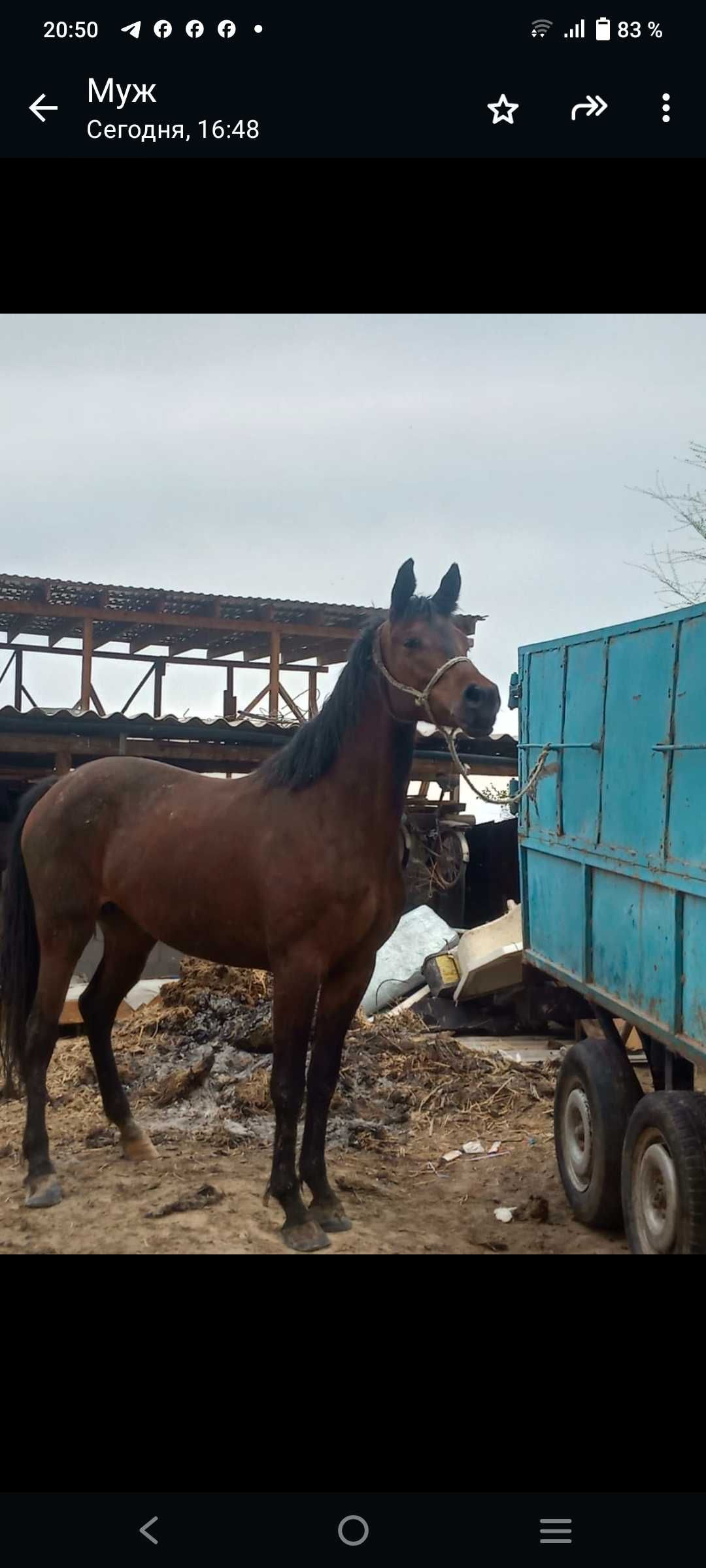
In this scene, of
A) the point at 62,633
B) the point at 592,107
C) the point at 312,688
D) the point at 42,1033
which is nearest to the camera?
the point at 592,107

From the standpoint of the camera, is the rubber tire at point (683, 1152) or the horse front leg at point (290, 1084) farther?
the horse front leg at point (290, 1084)

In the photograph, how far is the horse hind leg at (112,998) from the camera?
481cm

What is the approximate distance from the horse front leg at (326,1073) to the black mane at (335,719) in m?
0.74

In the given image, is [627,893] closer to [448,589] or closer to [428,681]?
[428,681]

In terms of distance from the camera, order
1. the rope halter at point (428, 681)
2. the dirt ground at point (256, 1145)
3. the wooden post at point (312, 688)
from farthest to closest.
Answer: the wooden post at point (312, 688) → the dirt ground at point (256, 1145) → the rope halter at point (428, 681)

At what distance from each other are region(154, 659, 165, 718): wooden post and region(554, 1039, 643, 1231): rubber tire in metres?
9.47

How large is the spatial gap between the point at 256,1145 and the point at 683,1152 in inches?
102

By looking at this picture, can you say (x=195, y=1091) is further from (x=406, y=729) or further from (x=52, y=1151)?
(x=406, y=729)

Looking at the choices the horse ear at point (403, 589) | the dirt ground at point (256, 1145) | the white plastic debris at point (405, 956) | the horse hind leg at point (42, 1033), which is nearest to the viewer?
the horse ear at point (403, 589)

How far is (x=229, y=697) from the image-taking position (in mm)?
13359

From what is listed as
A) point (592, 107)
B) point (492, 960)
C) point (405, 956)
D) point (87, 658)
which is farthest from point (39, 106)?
point (87, 658)

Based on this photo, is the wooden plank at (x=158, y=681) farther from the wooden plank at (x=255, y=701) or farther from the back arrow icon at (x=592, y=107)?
the back arrow icon at (x=592, y=107)

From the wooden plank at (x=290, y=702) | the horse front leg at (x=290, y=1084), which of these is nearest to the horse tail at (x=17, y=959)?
the horse front leg at (x=290, y=1084)
